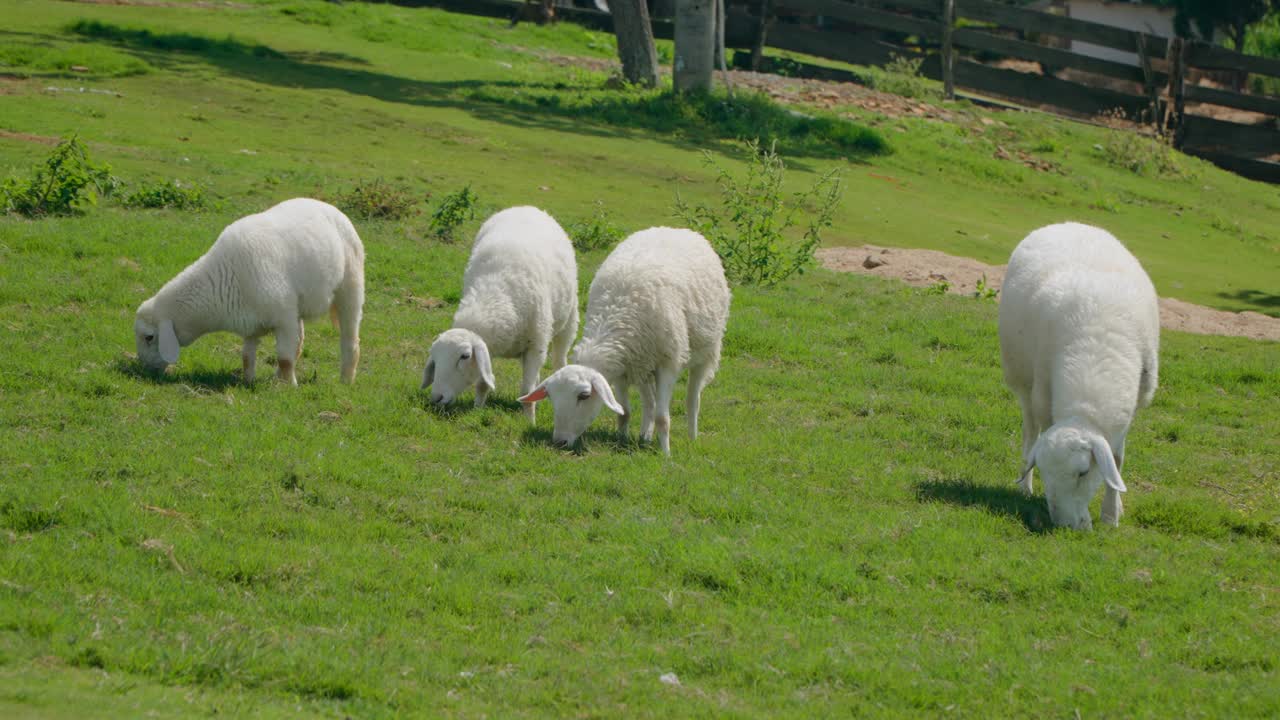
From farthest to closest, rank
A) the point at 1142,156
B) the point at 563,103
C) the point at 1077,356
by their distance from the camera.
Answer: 1. the point at 1142,156
2. the point at 563,103
3. the point at 1077,356

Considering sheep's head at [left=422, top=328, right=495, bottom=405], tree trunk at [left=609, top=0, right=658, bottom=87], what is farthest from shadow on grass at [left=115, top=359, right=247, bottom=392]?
tree trunk at [left=609, top=0, right=658, bottom=87]

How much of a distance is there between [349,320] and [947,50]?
25.9 m

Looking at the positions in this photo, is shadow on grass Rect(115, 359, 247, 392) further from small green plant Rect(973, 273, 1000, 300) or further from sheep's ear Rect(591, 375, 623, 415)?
small green plant Rect(973, 273, 1000, 300)

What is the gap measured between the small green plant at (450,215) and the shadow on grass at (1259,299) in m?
10.6

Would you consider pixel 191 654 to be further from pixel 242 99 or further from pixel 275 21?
pixel 275 21

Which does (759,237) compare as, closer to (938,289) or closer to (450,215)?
(938,289)

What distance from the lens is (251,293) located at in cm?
962

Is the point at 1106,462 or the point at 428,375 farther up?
the point at 1106,462

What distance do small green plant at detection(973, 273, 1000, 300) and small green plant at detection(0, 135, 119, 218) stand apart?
415 inches

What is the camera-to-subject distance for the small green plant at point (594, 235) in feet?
52.6

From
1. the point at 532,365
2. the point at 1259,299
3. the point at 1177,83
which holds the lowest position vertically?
the point at 1259,299

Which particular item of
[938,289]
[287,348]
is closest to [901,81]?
[938,289]

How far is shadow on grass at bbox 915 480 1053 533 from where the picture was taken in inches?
323

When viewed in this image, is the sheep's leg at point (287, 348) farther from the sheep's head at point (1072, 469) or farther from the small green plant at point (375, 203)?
the small green plant at point (375, 203)
